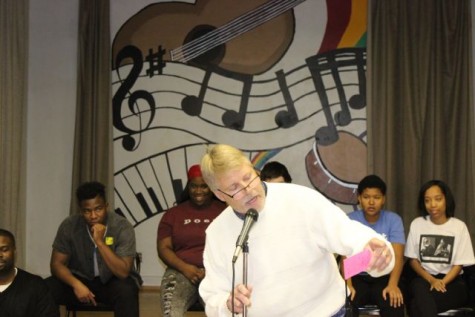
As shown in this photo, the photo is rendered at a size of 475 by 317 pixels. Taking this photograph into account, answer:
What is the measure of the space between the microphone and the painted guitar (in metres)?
4.02

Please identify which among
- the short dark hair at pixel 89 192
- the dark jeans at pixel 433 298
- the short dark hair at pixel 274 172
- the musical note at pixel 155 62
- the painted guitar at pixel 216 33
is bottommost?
the dark jeans at pixel 433 298

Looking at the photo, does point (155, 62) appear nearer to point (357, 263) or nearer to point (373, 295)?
point (373, 295)

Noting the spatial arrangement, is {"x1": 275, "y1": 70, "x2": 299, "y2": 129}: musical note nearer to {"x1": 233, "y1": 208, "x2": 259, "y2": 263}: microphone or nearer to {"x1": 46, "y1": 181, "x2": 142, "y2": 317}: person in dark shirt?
{"x1": 46, "y1": 181, "x2": 142, "y2": 317}: person in dark shirt

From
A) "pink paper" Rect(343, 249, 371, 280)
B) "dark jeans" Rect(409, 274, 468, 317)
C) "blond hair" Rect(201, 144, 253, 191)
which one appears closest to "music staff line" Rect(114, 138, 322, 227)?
"dark jeans" Rect(409, 274, 468, 317)

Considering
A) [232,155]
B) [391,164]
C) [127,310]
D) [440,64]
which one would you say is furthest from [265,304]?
[440,64]

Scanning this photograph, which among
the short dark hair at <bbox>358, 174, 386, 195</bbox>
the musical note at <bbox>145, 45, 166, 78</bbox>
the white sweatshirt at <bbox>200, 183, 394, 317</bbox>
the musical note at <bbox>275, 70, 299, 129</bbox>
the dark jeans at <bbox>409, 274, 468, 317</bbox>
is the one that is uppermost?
the musical note at <bbox>145, 45, 166, 78</bbox>

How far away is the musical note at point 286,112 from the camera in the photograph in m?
6.60

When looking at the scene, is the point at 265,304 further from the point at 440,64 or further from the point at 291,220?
the point at 440,64

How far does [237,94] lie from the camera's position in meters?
6.66

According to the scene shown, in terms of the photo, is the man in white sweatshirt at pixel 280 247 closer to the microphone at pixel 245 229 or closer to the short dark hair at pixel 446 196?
the microphone at pixel 245 229

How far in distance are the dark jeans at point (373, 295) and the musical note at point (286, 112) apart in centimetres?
189

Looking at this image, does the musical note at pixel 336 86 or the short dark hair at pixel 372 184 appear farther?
the musical note at pixel 336 86

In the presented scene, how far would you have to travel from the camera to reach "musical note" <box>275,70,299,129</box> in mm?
6598

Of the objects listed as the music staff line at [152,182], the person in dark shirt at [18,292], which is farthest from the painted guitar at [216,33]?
the person in dark shirt at [18,292]
